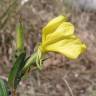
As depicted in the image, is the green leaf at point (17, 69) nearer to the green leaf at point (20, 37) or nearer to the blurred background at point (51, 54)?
the green leaf at point (20, 37)

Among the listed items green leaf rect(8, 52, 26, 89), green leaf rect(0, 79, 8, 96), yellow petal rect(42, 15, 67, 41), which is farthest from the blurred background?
yellow petal rect(42, 15, 67, 41)

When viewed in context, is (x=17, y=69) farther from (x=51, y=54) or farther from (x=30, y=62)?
(x=51, y=54)

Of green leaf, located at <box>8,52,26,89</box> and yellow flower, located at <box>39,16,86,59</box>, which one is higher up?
yellow flower, located at <box>39,16,86,59</box>

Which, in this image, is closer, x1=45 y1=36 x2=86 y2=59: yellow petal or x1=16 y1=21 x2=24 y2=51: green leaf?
x1=45 y1=36 x2=86 y2=59: yellow petal

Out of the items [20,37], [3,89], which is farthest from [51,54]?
[20,37]

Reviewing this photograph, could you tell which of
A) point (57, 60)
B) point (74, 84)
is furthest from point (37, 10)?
point (74, 84)

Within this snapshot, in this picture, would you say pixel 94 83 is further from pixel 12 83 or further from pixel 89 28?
pixel 12 83

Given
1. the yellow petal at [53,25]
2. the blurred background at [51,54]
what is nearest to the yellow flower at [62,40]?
the yellow petal at [53,25]

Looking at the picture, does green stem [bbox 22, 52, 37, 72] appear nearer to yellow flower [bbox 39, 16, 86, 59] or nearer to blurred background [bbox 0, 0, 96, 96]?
yellow flower [bbox 39, 16, 86, 59]
